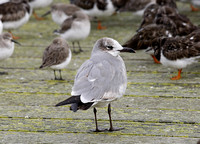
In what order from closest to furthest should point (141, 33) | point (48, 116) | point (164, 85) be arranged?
point (48, 116) < point (164, 85) < point (141, 33)

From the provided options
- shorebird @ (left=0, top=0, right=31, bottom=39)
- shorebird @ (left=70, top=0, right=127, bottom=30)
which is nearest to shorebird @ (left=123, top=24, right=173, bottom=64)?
shorebird @ (left=70, top=0, right=127, bottom=30)

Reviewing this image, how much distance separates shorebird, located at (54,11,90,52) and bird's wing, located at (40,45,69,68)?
4.25 feet

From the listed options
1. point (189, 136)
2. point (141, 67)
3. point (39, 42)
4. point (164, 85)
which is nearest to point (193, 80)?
point (164, 85)

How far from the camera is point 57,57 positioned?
605 centimetres

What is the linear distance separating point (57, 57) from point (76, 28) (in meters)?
1.64

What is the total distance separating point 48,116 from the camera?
4.46 m

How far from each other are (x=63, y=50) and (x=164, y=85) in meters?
1.63

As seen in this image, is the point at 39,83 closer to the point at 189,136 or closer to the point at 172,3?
the point at 189,136

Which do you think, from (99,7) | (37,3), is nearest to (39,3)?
(37,3)

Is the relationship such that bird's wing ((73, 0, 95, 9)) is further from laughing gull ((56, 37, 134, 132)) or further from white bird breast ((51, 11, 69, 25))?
laughing gull ((56, 37, 134, 132))

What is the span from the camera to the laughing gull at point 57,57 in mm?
5961

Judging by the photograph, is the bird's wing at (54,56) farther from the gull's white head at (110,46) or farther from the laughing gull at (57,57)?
the gull's white head at (110,46)

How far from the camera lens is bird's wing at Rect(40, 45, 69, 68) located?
5969 millimetres

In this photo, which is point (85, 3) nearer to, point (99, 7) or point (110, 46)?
point (99, 7)
